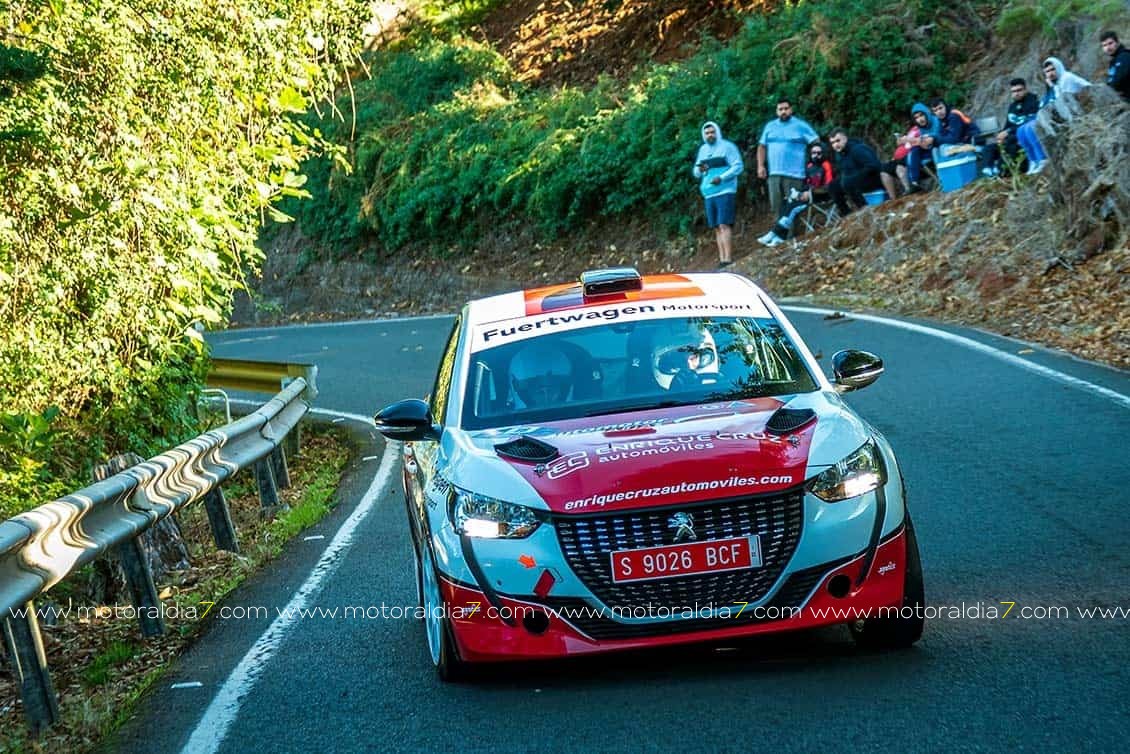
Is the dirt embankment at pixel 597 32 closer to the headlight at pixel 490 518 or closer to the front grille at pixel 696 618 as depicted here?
the headlight at pixel 490 518

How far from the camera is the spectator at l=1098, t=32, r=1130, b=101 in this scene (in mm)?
19531

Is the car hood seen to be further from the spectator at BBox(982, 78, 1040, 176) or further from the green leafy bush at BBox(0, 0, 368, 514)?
the spectator at BBox(982, 78, 1040, 176)

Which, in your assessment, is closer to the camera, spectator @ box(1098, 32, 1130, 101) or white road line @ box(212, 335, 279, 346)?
spectator @ box(1098, 32, 1130, 101)

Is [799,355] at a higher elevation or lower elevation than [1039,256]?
higher

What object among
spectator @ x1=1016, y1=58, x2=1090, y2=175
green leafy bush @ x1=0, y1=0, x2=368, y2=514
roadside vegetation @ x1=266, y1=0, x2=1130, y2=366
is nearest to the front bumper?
green leafy bush @ x1=0, y1=0, x2=368, y2=514

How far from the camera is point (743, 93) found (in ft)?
93.8

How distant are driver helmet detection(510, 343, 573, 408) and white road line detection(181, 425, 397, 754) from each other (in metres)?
1.66

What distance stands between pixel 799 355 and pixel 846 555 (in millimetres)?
1510

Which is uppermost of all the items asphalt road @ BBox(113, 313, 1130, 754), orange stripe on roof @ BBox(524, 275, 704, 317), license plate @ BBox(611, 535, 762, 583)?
orange stripe on roof @ BBox(524, 275, 704, 317)

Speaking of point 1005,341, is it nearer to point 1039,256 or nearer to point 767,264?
point 1039,256

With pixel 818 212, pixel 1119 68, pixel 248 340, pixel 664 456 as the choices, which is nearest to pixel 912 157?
pixel 818 212

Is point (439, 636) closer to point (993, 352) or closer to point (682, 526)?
point (682, 526)

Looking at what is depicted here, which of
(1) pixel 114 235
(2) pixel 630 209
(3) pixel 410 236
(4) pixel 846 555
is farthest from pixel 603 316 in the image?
(3) pixel 410 236

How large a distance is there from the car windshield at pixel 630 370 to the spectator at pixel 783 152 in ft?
60.9
